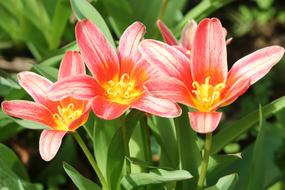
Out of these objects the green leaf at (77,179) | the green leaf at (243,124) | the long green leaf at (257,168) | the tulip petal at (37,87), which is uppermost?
the tulip petal at (37,87)

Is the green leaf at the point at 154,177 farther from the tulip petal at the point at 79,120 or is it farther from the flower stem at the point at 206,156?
the tulip petal at the point at 79,120

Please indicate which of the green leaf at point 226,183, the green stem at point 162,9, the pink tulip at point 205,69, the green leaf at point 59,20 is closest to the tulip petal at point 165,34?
the pink tulip at point 205,69

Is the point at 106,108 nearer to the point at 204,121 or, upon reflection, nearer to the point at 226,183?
the point at 204,121

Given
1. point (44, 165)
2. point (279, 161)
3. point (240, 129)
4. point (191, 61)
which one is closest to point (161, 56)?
point (191, 61)

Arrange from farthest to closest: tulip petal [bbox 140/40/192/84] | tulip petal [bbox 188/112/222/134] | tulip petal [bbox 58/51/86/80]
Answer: tulip petal [bbox 58/51/86/80] → tulip petal [bbox 140/40/192/84] → tulip petal [bbox 188/112/222/134]

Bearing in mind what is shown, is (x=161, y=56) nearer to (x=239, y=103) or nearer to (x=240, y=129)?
(x=240, y=129)

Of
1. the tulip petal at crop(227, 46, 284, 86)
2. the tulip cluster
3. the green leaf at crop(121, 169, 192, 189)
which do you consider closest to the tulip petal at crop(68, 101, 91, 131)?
the tulip cluster

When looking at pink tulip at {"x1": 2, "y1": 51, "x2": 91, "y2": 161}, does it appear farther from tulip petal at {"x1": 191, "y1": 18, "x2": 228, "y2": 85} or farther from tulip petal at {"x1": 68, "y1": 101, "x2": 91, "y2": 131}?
tulip petal at {"x1": 191, "y1": 18, "x2": 228, "y2": 85}
